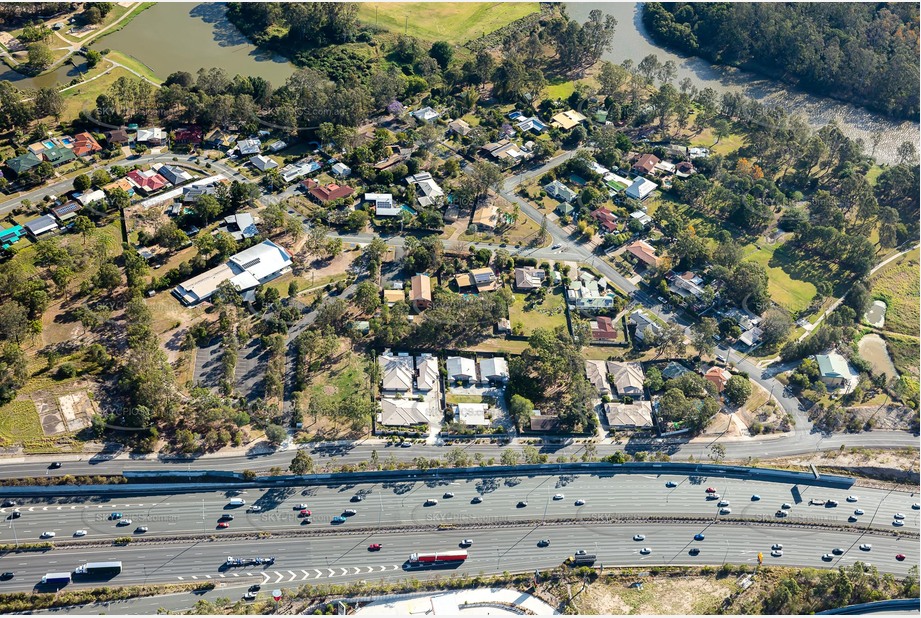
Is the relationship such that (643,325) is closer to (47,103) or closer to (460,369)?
(460,369)

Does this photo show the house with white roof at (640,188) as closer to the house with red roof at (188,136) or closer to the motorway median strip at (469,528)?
the motorway median strip at (469,528)

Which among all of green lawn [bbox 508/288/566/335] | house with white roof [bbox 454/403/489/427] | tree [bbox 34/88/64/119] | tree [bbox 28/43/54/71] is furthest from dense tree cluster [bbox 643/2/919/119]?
tree [bbox 28/43/54/71]

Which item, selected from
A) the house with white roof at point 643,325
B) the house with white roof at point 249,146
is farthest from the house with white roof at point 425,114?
the house with white roof at point 643,325

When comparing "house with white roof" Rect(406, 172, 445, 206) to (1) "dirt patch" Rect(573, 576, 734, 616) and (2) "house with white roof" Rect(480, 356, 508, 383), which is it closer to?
(2) "house with white roof" Rect(480, 356, 508, 383)

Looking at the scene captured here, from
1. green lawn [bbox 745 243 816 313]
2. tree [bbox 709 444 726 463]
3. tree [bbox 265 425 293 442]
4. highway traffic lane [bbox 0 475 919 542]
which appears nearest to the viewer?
highway traffic lane [bbox 0 475 919 542]

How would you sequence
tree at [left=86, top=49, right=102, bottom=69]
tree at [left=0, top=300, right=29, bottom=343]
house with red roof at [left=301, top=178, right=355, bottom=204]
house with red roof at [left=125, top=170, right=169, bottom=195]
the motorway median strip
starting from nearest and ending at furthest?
the motorway median strip
tree at [left=0, top=300, right=29, bottom=343]
house with red roof at [left=125, top=170, right=169, bottom=195]
house with red roof at [left=301, top=178, right=355, bottom=204]
tree at [left=86, top=49, right=102, bottom=69]

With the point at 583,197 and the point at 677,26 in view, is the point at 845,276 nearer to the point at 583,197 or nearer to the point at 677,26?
the point at 583,197
